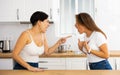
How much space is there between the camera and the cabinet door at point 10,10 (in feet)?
14.3

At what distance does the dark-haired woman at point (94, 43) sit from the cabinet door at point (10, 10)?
180cm

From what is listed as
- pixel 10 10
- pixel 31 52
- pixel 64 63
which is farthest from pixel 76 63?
pixel 31 52

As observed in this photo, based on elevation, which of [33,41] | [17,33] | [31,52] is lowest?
[31,52]

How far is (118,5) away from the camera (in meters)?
4.58

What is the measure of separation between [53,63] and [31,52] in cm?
150

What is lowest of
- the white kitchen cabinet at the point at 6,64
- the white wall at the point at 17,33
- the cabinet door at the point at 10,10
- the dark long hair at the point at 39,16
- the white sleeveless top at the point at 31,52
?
the white kitchen cabinet at the point at 6,64

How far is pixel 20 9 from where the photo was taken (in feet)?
14.3

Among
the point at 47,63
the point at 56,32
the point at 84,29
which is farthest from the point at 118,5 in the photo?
the point at 84,29

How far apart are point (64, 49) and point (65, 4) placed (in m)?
0.82

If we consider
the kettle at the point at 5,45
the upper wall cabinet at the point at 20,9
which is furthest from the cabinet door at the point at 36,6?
the kettle at the point at 5,45

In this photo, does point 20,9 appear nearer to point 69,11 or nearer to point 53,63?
point 69,11

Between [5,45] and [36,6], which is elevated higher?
[36,6]

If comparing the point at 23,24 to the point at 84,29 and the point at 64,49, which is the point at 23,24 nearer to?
the point at 64,49

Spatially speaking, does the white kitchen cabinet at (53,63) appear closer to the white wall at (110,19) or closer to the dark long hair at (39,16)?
the white wall at (110,19)
